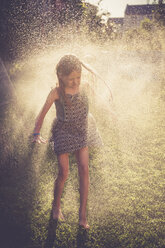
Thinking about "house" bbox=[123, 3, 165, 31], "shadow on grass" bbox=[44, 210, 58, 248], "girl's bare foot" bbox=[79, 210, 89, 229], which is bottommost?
"shadow on grass" bbox=[44, 210, 58, 248]

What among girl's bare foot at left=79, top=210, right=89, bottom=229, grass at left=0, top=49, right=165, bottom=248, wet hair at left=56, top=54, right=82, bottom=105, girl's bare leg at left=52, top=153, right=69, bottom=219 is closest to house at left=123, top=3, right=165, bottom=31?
grass at left=0, top=49, right=165, bottom=248

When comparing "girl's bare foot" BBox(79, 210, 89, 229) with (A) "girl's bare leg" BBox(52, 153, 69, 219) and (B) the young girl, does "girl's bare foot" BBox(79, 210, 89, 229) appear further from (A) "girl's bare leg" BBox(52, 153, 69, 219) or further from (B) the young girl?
(A) "girl's bare leg" BBox(52, 153, 69, 219)

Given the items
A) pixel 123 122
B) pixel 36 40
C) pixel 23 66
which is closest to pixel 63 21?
pixel 36 40

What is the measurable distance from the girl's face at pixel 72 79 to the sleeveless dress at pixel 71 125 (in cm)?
10

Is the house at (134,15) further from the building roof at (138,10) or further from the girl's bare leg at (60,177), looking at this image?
the girl's bare leg at (60,177)

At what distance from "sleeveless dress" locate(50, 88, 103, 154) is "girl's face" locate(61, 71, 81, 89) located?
10 centimetres

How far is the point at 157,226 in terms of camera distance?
231 centimetres

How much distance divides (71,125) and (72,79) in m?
0.47

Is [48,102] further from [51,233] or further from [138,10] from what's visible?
[138,10]

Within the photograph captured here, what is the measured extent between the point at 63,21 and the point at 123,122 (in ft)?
26.8

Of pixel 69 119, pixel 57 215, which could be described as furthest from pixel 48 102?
pixel 57 215

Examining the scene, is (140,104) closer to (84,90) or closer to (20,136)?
(20,136)

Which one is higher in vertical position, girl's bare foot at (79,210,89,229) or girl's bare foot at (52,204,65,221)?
girl's bare foot at (79,210,89,229)

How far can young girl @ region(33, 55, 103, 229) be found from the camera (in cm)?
198
